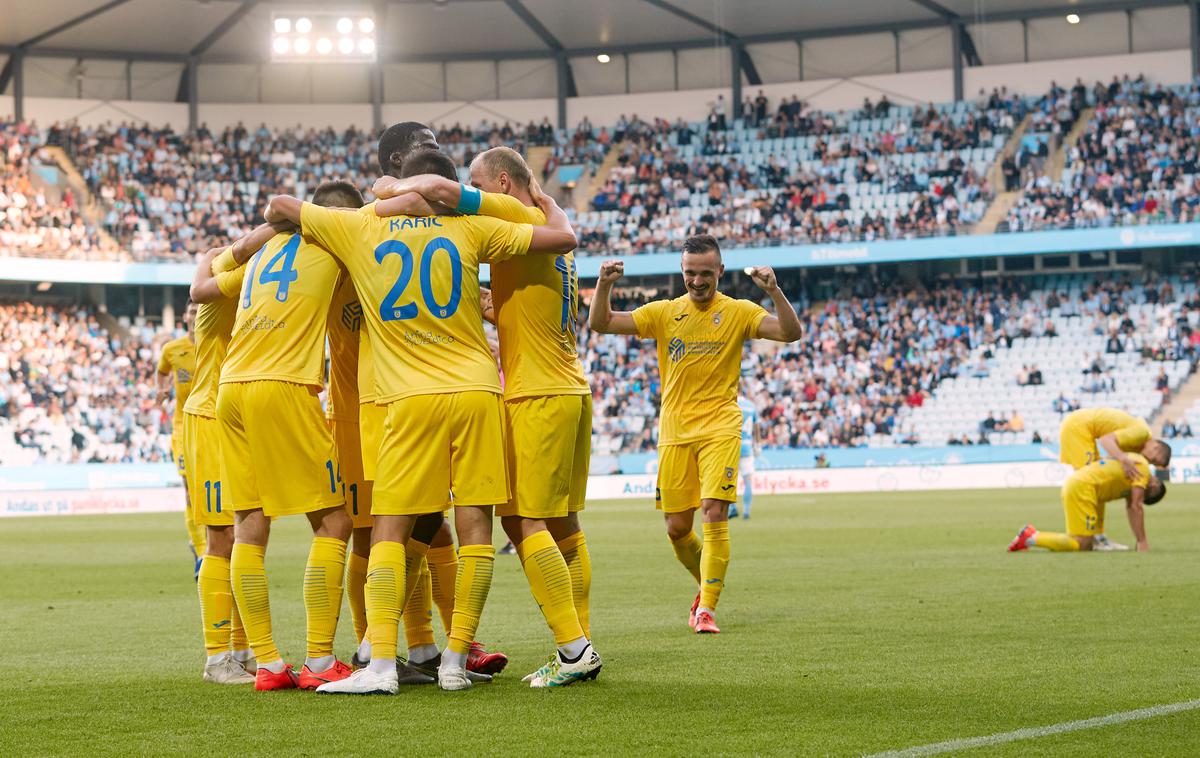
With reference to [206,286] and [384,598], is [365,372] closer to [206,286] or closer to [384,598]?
[206,286]

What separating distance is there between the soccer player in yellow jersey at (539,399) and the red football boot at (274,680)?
112cm

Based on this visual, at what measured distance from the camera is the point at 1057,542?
15.4 m

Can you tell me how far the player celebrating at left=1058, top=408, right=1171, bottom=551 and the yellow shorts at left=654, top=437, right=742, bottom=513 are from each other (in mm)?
6783

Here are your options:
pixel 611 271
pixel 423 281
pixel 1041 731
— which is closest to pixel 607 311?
pixel 611 271

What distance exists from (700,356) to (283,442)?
11.8ft

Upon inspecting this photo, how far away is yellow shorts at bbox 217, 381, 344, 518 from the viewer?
670 cm

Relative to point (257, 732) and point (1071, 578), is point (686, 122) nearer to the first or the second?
point (1071, 578)

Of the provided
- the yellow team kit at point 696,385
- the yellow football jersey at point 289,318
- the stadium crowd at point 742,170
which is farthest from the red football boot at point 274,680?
the stadium crowd at point 742,170

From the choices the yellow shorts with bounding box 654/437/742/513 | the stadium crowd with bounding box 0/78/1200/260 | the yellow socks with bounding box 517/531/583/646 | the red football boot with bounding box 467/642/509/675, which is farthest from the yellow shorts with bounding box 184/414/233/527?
the stadium crowd with bounding box 0/78/1200/260

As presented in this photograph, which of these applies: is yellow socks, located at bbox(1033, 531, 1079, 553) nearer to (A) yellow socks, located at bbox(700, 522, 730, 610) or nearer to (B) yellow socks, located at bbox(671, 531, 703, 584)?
(B) yellow socks, located at bbox(671, 531, 703, 584)

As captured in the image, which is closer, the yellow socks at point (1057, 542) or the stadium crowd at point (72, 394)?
the yellow socks at point (1057, 542)

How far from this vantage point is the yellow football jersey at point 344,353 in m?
7.24

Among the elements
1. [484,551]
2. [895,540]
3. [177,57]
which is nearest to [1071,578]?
[895,540]

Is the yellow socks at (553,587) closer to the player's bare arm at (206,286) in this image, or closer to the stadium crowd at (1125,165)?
the player's bare arm at (206,286)
